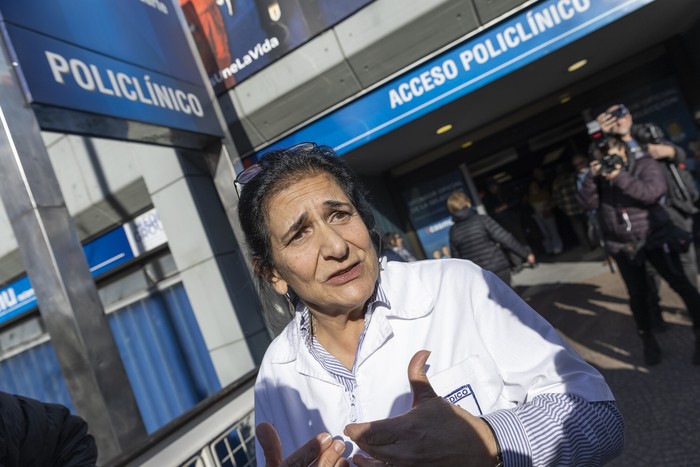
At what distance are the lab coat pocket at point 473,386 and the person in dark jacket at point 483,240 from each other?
4.01 metres

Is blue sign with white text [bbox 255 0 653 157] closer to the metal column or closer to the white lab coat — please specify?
the metal column

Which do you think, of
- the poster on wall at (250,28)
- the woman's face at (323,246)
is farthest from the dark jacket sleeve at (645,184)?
the poster on wall at (250,28)

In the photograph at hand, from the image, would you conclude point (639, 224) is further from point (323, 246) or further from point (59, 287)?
point (59, 287)

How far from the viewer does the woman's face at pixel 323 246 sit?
1367 mm

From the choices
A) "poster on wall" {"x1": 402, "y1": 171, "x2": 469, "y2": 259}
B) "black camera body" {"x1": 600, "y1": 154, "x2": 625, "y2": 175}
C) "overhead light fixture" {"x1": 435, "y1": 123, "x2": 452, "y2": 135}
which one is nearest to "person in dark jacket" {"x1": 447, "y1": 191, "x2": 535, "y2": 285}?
"black camera body" {"x1": 600, "y1": 154, "x2": 625, "y2": 175}

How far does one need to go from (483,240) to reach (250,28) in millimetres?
4166

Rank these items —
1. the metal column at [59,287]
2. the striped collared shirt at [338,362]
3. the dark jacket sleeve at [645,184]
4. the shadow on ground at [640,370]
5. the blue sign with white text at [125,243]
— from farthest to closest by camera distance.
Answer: the blue sign with white text at [125,243] → the dark jacket sleeve at [645,184] → the metal column at [59,287] → the shadow on ground at [640,370] → the striped collared shirt at [338,362]

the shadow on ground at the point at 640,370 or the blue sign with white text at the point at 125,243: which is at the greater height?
the blue sign with white text at the point at 125,243

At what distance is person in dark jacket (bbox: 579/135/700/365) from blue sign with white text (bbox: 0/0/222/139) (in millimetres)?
3795

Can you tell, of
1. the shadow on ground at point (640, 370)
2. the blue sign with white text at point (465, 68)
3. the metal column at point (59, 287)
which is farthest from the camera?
the blue sign with white text at point (465, 68)

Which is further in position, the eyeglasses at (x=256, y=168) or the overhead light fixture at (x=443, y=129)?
the overhead light fixture at (x=443, y=129)

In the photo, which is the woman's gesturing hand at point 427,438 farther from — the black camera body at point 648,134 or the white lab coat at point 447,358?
the black camera body at point 648,134

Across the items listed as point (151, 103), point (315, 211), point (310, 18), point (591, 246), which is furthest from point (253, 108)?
point (591, 246)

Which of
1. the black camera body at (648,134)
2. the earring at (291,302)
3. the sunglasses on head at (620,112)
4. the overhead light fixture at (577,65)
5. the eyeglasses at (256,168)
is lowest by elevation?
the earring at (291,302)
